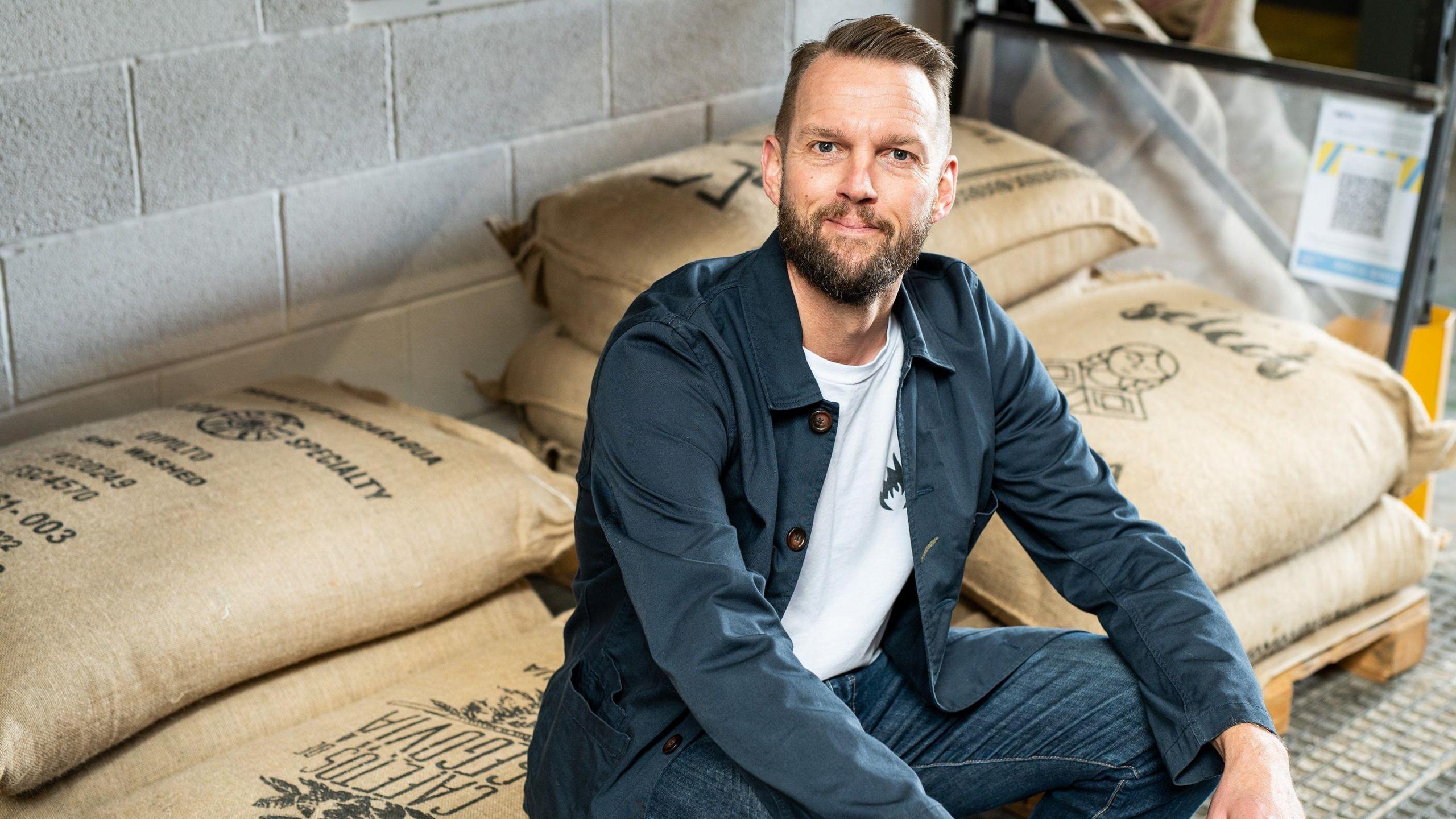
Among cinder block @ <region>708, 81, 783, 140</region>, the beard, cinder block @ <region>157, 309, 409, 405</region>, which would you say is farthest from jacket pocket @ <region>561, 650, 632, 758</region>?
cinder block @ <region>708, 81, 783, 140</region>

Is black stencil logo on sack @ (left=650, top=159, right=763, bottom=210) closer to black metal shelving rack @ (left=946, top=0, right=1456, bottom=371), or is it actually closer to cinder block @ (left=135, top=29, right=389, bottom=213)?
cinder block @ (left=135, top=29, right=389, bottom=213)

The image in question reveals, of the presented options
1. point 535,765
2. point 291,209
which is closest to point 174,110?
point 291,209

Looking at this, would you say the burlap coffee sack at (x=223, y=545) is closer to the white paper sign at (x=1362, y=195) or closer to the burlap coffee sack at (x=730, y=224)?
the burlap coffee sack at (x=730, y=224)

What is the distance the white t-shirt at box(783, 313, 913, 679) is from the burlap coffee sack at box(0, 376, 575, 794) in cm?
68

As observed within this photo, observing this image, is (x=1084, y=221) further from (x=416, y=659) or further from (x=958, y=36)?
(x=416, y=659)

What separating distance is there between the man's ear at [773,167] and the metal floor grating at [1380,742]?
1023mm

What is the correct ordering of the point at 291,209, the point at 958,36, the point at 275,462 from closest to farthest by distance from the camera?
1. the point at 275,462
2. the point at 291,209
3. the point at 958,36

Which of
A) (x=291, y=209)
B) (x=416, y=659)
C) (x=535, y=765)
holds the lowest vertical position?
(x=416, y=659)

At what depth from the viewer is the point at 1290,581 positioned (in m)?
2.46

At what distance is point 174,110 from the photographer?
229cm

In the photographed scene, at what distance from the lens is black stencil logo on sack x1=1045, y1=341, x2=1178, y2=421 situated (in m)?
2.45

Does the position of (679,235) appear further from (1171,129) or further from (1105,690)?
(1171,129)

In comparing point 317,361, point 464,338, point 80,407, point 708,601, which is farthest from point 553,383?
point 708,601

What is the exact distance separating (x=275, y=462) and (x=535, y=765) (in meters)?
0.70
